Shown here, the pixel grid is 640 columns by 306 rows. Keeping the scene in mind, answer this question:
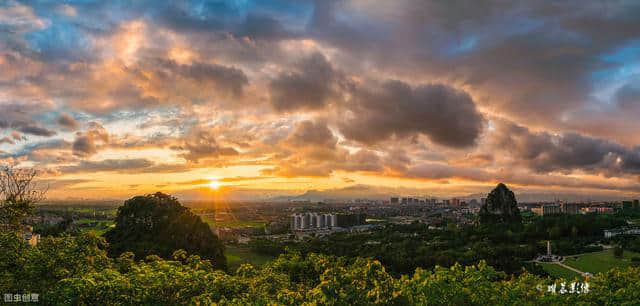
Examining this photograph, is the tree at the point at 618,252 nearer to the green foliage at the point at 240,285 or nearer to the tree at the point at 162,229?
the green foliage at the point at 240,285

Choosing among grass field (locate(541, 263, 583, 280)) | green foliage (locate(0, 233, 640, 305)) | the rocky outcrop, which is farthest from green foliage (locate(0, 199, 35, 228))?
the rocky outcrop

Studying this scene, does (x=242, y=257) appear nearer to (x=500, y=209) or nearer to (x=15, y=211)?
(x=15, y=211)

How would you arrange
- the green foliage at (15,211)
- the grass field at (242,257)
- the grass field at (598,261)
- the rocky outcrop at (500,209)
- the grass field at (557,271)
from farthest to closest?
the rocky outcrop at (500,209), the grass field at (242,257), the grass field at (598,261), the grass field at (557,271), the green foliage at (15,211)

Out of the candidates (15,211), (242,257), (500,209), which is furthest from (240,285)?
(500,209)

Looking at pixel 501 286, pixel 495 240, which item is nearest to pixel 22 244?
pixel 501 286

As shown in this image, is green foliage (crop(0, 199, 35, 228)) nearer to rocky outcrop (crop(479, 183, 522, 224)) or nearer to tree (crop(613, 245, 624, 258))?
tree (crop(613, 245, 624, 258))

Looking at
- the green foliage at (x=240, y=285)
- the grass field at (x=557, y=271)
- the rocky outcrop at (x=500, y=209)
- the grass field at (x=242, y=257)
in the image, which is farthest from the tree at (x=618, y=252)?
the green foliage at (x=240, y=285)
